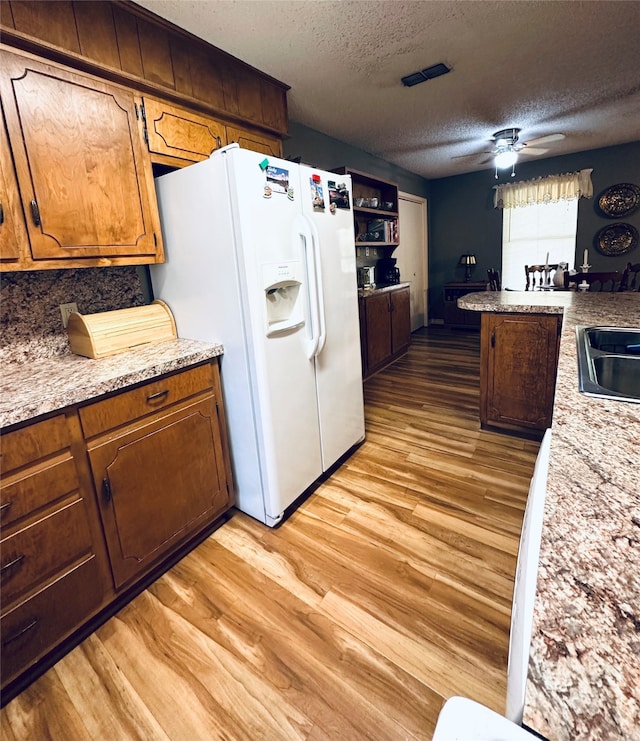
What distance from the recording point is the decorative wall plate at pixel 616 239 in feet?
16.8

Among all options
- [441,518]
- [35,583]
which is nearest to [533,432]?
[441,518]

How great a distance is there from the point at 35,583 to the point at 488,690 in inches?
57.5

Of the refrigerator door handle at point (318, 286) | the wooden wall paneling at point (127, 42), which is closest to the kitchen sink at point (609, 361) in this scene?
the refrigerator door handle at point (318, 286)

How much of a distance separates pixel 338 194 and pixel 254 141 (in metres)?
0.66

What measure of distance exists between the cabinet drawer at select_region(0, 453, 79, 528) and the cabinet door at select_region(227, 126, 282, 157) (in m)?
1.84

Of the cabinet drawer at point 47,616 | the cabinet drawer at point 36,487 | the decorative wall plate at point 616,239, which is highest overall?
the decorative wall plate at point 616,239

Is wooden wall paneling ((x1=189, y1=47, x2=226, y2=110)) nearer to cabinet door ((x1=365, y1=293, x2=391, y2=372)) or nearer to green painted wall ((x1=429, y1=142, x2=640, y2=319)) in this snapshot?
cabinet door ((x1=365, y1=293, x2=391, y2=372))

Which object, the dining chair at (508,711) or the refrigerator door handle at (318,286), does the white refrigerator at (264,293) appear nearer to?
the refrigerator door handle at (318,286)

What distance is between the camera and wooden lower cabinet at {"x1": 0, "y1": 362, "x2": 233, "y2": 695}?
1184 millimetres

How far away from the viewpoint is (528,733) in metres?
0.33

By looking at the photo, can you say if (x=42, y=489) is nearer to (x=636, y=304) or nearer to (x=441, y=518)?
(x=441, y=518)

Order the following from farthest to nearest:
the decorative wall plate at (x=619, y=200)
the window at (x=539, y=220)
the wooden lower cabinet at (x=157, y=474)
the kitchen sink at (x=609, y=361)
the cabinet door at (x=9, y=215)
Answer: the window at (x=539, y=220) → the decorative wall plate at (x=619, y=200) → the wooden lower cabinet at (x=157, y=474) → the cabinet door at (x=9, y=215) → the kitchen sink at (x=609, y=361)

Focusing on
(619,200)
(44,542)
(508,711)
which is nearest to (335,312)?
(44,542)

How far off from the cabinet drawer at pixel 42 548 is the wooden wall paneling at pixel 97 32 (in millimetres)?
1768
